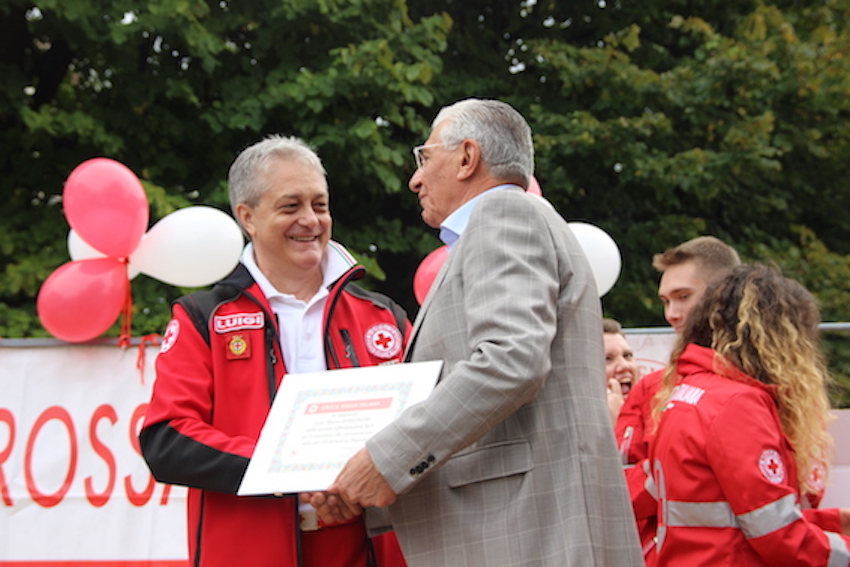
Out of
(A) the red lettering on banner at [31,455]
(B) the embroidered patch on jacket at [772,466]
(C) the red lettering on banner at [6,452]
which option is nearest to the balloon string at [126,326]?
(A) the red lettering on banner at [31,455]

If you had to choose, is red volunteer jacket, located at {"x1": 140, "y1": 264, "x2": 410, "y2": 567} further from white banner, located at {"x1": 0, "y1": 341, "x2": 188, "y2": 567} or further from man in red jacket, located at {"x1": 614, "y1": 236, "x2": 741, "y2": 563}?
white banner, located at {"x1": 0, "y1": 341, "x2": 188, "y2": 567}

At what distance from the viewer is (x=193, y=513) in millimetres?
2807

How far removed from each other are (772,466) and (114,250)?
397cm

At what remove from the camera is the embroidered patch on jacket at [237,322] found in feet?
9.41

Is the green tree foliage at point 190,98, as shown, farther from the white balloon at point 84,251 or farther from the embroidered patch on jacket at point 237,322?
the embroidered patch on jacket at point 237,322

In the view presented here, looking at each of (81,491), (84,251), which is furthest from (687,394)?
(84,251)

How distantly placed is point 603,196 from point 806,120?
7.75ft

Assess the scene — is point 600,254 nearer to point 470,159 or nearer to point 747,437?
point 747,437

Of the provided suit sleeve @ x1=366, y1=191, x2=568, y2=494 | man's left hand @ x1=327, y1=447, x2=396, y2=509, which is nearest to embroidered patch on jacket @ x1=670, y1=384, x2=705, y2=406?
suit sleeve @ x1=366, y1=191, x2=568, y2=494

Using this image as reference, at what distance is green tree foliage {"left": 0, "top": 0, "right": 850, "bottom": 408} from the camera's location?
8.65 m

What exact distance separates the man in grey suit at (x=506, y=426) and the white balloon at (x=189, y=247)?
328 centimetres

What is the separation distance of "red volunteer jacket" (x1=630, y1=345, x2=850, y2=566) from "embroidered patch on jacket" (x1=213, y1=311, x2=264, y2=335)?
1.28m

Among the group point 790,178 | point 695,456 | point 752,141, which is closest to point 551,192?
point 752,141

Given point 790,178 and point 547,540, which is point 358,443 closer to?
point 547,540
